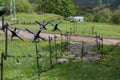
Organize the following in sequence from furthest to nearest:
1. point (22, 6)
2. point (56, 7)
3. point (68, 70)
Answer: point (56, 7)
point (22, 6)
point (68, 70)

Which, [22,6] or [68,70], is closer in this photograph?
[68,70]

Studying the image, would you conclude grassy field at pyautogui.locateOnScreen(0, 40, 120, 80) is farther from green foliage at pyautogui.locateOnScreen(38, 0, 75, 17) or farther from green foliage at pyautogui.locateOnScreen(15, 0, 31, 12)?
green foliage at pyautogui.locateOnScreen(38, 0, 75, 17)

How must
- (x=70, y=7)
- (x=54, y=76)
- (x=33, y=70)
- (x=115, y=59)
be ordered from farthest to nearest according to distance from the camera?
(x=70, y=7)
(x=115, y=59)
(x=33, y=70)
(x=54, y=76)

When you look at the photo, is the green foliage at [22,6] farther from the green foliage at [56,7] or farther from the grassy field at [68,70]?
the grassy field at [68,70]

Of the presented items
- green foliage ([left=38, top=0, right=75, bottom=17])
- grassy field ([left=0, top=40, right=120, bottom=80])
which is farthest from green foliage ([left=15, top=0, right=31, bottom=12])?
grassy field ([left=0, top=40, right=120, bottom=80])

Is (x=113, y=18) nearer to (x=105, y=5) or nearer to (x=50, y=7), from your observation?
(x=50, y=7)

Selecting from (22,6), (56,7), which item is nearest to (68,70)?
(22,6)

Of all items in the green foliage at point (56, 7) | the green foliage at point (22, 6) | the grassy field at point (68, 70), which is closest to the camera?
the grassy field at point (68, 70)

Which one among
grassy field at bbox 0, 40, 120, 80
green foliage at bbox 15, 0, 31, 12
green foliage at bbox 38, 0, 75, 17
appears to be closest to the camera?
grassy field at bbox 0, 40, 120, 80

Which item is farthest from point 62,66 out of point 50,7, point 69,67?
point 50,7

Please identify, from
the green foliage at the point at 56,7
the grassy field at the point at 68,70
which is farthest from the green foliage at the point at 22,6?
the grassy field at the point at 68,70

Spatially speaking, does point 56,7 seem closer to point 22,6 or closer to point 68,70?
point 22,6

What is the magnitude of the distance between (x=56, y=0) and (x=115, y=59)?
239 feet

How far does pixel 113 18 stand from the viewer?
95625 mm
